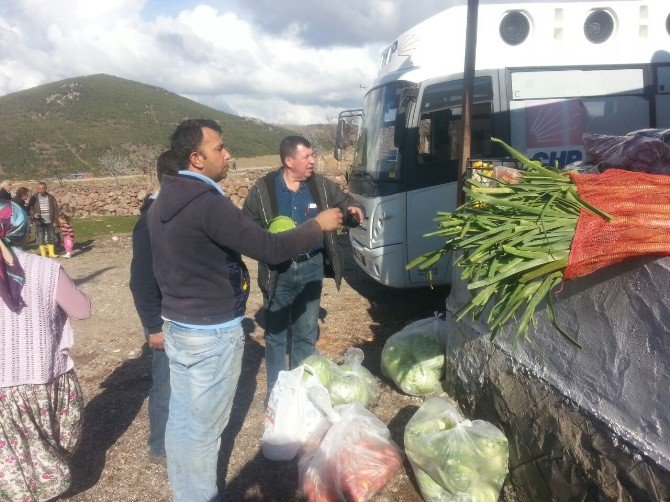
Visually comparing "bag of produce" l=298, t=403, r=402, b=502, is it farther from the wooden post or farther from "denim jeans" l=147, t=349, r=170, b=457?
the wooden post

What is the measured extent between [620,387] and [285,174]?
105 inches

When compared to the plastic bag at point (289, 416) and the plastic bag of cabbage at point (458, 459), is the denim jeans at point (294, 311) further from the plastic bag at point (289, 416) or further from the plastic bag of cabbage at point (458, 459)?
the plastic bag of cabbage at point (458, 459)

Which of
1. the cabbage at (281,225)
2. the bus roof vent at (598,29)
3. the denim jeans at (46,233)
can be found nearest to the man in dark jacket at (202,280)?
the cabbage at (281,225)

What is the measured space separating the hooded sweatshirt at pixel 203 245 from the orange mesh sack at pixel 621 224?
1113 millimetres

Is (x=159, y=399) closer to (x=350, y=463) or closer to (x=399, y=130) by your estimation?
(x=350, y=463)

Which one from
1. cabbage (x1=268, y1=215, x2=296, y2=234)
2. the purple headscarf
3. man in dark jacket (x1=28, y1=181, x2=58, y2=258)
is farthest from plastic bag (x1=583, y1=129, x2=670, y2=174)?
man in dark jacket (x1=28, y1=181, x2=58, y2=258)

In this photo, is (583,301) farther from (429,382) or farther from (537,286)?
(429,382)

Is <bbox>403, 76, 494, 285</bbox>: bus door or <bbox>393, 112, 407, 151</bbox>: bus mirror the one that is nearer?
<bbox>403, 76, 494, 285</bbox>: bus door

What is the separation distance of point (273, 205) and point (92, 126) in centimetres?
7969

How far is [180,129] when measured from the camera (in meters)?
2.36

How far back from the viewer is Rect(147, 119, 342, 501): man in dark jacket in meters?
2.21

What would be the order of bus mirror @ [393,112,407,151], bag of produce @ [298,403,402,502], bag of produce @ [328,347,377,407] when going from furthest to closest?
1. bus mirror @ [393,112,407,151]
2. bag of produce @ [328,347,377,407]
3. bag of produce @ [298,403,402,502]

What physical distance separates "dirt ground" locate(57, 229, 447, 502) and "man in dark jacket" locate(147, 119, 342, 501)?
77cm

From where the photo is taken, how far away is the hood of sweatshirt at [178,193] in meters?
2.21
